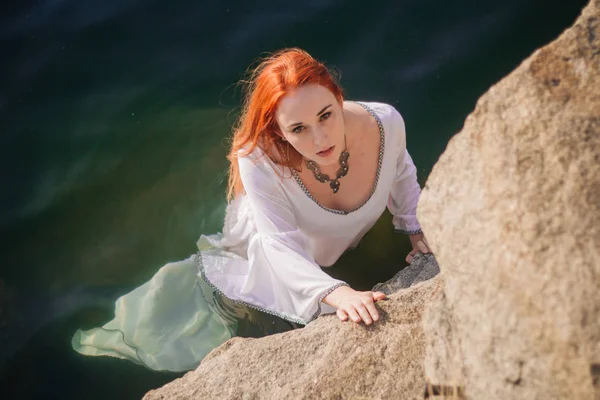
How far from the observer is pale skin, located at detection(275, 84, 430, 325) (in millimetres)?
2244

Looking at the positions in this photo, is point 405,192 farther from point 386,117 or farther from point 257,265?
point 257,265

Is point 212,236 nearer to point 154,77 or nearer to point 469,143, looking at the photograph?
Answer: point 154,77

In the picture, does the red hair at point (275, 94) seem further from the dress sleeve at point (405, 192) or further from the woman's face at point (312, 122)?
the dress sleeve at point (405, 192)

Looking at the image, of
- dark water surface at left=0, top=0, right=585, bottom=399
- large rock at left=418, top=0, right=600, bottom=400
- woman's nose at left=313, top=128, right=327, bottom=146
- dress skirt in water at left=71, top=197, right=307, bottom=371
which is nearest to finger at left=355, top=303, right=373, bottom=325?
large rock at left=418, top=0, right=600, bottom=400

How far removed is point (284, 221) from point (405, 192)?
779mm

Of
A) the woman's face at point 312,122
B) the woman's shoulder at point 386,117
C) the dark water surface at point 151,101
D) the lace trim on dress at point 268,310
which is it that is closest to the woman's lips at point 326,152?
the woman's face at point 312,122

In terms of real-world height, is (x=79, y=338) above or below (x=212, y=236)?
below

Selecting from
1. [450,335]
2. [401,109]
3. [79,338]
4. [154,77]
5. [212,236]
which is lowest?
[79,338]

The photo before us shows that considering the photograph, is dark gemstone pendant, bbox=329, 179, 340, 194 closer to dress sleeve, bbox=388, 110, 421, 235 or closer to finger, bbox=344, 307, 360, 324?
dress sleeve, bbox=388, 110, 421, 235

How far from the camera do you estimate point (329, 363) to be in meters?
1.95

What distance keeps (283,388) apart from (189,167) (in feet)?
8.85

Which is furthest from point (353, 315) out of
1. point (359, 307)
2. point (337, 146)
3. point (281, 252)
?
point (337, 146)

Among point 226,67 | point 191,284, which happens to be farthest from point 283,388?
point 226,67

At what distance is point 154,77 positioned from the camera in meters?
4.59
